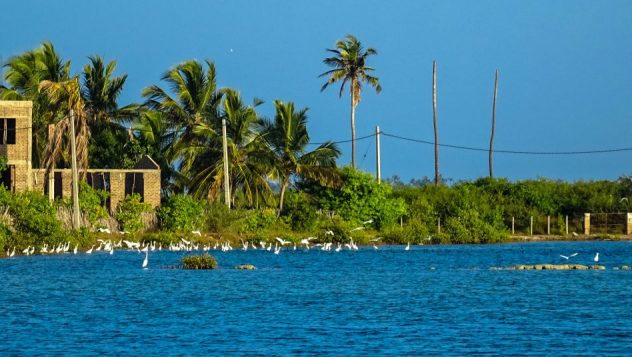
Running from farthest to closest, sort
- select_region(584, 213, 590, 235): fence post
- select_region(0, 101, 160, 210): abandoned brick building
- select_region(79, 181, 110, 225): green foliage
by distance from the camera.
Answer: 1. select_region(584, 213, 590, 235): fence post
2. select_region(0, 101, 160, 210): abandoned brick building
3. select_region(79, 181, 110, 225): green foliage

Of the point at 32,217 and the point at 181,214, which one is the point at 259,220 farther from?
the point at 32,217

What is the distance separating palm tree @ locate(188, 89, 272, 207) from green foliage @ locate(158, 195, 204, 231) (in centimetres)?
502

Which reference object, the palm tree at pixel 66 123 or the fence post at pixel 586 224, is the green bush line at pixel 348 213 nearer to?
the fence post at pixel 586 224

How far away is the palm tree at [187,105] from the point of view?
7544 cm

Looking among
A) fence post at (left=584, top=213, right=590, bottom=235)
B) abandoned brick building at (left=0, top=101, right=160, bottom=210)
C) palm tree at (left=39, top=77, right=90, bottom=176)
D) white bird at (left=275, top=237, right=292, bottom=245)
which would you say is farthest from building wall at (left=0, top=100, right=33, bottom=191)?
fence post at (left=584, top=213, right=590, bottom=235)

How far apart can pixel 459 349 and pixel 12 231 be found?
3508 centimetres

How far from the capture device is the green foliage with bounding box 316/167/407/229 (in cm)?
7462

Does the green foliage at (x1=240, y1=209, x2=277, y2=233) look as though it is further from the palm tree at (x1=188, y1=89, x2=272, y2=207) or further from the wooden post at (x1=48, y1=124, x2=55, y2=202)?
the wooden post at (x1=48, y1=124, x2=55, y2=202)

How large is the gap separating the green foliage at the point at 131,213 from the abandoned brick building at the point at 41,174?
0.81m

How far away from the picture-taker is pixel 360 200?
2943 inches

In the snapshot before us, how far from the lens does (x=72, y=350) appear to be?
26.2 m

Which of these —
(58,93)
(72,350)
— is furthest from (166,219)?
(72,350)

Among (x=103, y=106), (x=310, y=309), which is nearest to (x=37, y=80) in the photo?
(x=103, y=106)

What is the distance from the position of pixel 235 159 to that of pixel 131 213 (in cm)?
888
